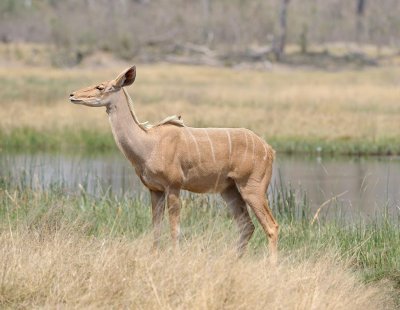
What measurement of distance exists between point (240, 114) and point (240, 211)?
1629cm

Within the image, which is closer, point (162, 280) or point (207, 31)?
point (162, 280)

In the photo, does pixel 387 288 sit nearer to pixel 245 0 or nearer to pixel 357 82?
pixel 357 82

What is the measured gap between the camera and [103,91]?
9422 mm

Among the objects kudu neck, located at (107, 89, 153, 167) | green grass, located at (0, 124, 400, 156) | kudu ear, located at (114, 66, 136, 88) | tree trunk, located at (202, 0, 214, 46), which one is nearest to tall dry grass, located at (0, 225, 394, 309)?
kudu neck, located at (107, 89, 153, 167)

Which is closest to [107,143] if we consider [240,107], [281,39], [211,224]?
[240,107]

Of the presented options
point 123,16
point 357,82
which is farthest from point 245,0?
point 357,82

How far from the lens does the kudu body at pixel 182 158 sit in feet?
31.0

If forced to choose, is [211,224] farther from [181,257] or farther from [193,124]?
[193,124]

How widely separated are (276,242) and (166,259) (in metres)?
2.20

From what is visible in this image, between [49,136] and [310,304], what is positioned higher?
[310,304]

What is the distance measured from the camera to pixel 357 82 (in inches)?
1555

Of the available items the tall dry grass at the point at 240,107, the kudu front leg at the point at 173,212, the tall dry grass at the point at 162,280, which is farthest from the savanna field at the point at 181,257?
the tall dry grass at the point at 240,107

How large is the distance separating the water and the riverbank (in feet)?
4.33

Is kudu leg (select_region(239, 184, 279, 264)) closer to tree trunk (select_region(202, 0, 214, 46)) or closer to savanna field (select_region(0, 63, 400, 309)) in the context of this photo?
savanna field (select_region(0, 63, 400, 309))
